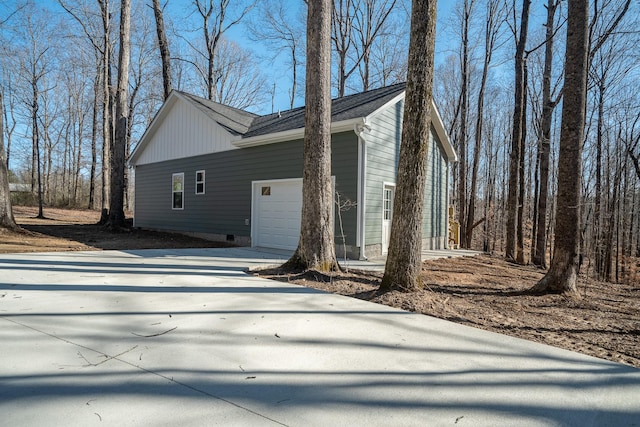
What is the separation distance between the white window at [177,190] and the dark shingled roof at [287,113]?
8.76ft

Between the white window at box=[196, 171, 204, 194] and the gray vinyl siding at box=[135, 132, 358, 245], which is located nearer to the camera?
the gray vinyl siding at box=[135, 132, 358, 245]

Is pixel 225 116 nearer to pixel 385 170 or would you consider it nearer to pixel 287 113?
pixel 287 113

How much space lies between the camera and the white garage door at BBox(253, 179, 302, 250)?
930 cm

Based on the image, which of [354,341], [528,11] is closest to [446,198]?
[528,11]

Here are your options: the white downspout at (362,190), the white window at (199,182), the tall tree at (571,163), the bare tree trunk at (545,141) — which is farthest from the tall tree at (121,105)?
the bare tree trunk at (545,141)

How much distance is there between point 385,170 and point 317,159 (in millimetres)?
3798

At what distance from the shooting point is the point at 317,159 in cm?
565

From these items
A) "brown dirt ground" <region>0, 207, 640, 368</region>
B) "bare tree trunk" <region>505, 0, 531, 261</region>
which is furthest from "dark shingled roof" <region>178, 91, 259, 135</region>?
"bare tree trunk" <region>505, 0, 531, 261</region>

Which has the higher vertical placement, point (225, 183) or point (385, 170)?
point (385, 170)

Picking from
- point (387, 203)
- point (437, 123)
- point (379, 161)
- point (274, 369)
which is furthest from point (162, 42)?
point (274, 369)

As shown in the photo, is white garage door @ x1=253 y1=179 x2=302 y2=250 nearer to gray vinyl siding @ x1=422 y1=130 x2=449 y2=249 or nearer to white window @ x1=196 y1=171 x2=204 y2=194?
white window @ x1=196 y1=171 x2=204 y2=194

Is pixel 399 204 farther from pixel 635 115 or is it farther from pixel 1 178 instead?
pixel 635 115

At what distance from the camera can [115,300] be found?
154 inches

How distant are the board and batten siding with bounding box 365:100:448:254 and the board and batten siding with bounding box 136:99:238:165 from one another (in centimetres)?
440
